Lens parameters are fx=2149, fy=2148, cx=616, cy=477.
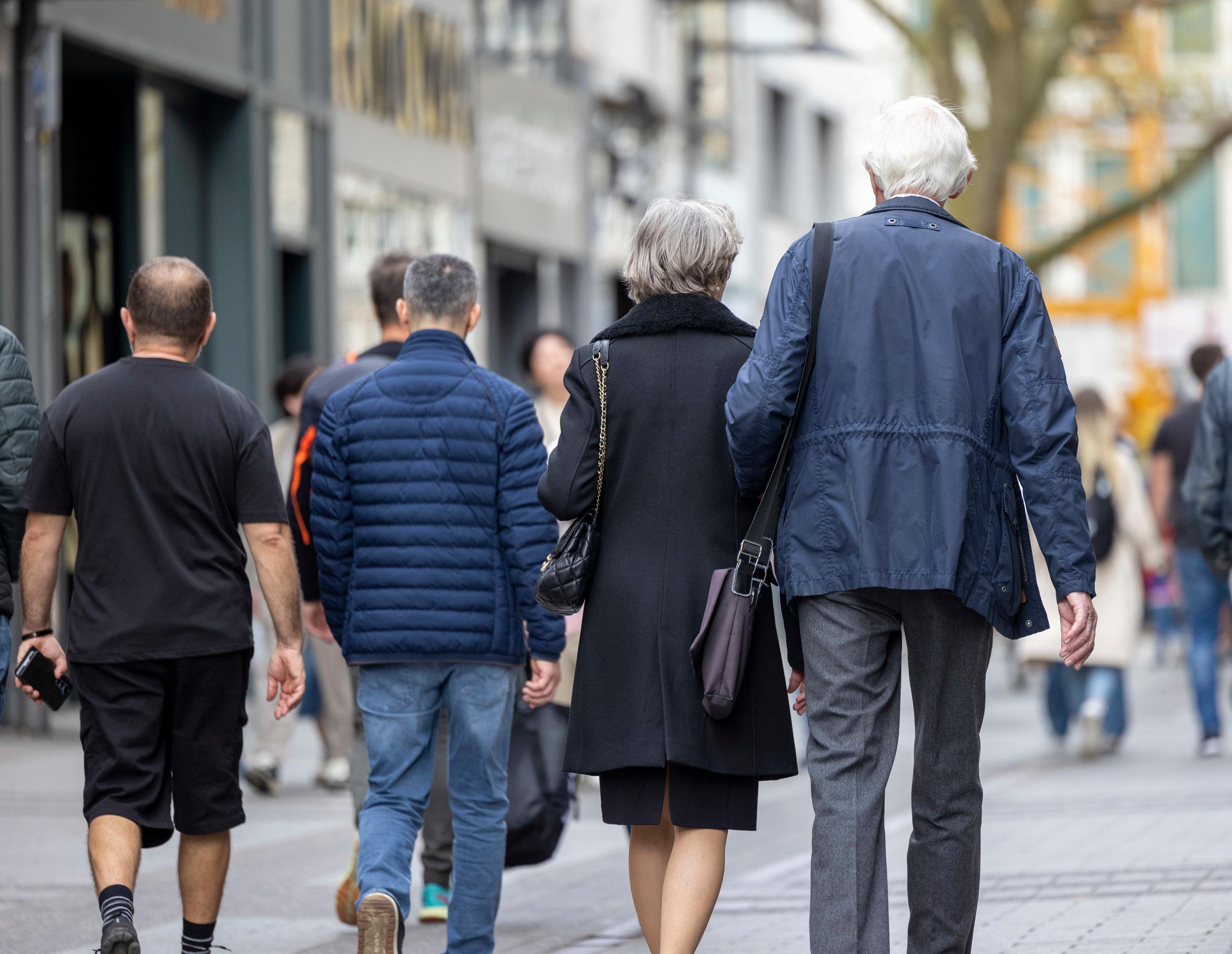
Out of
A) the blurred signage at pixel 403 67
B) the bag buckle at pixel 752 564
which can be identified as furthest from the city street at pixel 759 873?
the blurred signage at pixel 403 67

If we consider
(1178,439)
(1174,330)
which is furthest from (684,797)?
(1174,330)

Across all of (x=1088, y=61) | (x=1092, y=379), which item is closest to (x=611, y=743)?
(x=1088, y=61)

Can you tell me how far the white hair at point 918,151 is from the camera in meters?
4.88

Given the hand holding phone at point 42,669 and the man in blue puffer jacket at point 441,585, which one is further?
the man in blue puffer jacket at point 441,585

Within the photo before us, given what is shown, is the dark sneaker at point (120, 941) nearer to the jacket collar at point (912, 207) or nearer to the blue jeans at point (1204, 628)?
the jacket collar at point (912, 207)

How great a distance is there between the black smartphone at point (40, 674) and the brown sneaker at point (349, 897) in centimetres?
117

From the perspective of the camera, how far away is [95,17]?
1249 centimetres

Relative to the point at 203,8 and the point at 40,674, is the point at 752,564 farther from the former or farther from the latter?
the point at 203,8

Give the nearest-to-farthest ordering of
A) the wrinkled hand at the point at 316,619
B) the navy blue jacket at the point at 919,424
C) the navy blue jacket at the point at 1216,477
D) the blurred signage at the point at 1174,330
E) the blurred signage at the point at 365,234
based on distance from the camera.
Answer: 1. the navy blue jacket at the point at 919,424
2. the wrinkled hand at the point at 316,619
3. the navy blue jacket at the point at 1216,477
4. the blurred signage at the point at 365,234
5. the blurred signage at the point at 1174,330

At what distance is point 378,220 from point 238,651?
472 inches

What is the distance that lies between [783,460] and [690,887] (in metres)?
1.01

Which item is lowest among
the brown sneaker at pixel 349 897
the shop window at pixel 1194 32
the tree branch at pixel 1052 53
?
the brown sneaker at pixel 349 897

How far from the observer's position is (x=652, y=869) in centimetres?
511

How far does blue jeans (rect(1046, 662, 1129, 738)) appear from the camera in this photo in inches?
447
